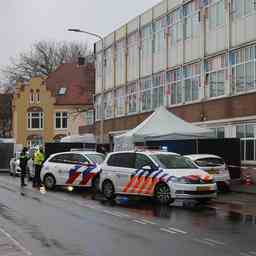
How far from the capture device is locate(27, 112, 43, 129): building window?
84.6m

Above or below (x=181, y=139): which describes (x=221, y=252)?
below

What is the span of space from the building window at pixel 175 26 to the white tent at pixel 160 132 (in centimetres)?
976

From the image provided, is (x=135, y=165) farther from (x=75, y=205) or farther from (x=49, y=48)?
(x=49, y=48)

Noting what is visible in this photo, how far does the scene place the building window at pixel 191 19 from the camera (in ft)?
127

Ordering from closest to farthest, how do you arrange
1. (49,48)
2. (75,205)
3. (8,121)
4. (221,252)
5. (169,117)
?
(221,252)
(75,205)
(169,117)
(49,48)
(8,121)

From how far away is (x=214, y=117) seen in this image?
3606 centimetres

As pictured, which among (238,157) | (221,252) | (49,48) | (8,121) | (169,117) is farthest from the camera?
(8,121)

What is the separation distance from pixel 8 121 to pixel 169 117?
7505 centimetres

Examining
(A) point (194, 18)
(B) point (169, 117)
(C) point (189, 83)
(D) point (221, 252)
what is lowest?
(D) point (221, 252)

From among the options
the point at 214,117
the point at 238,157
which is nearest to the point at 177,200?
the point at 238,157

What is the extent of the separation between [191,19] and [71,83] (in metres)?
47.5

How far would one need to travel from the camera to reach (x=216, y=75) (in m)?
36.5

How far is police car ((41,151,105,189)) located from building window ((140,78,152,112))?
19201 mm

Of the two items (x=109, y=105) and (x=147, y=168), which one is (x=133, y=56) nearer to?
(x=109, y=105)
